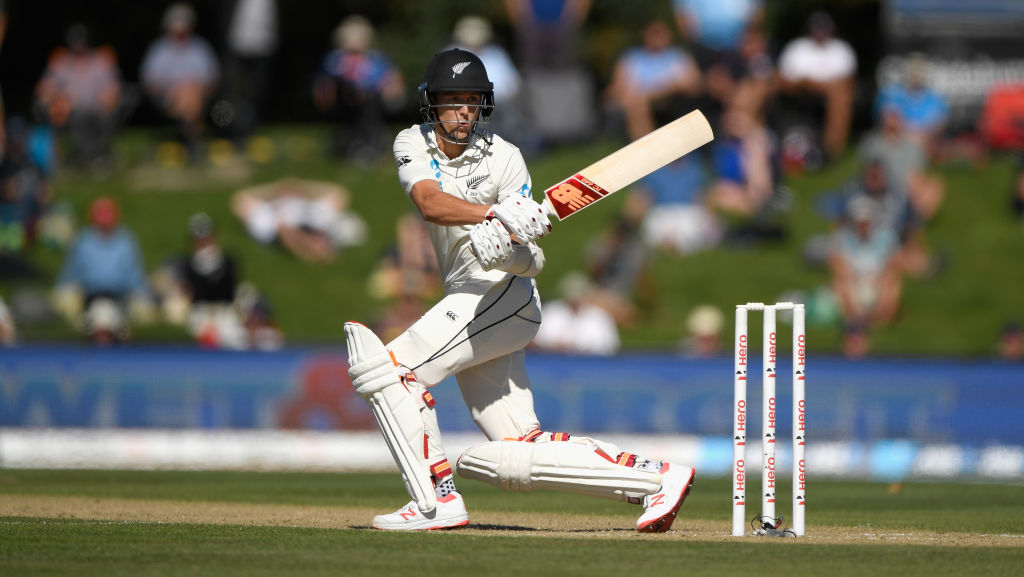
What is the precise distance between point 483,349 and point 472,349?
49 millimetres

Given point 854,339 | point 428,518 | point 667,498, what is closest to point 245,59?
point 854,339

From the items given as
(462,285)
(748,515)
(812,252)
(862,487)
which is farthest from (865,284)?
(462,285)

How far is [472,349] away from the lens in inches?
218

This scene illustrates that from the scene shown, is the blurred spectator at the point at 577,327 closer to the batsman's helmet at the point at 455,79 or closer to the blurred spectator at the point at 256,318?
the blurred spectator at the point at 256,318

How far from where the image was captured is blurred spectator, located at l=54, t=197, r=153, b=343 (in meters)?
13.0

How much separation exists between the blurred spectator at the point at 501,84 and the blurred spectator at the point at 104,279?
388 centimetres

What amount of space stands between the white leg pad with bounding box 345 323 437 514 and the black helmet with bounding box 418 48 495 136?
0.95 metres

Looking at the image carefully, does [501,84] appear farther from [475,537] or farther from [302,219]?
[475,537]

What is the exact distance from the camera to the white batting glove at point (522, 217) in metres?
5.23

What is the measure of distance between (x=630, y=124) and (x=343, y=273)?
341 cm

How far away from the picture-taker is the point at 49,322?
13.5 m

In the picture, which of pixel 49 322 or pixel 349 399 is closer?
pixel 349 399

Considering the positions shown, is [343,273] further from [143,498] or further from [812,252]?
[143,498]

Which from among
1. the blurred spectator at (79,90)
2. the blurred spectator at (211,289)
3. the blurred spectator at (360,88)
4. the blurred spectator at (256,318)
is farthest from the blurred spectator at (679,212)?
the blurred spectator at (79,90)
